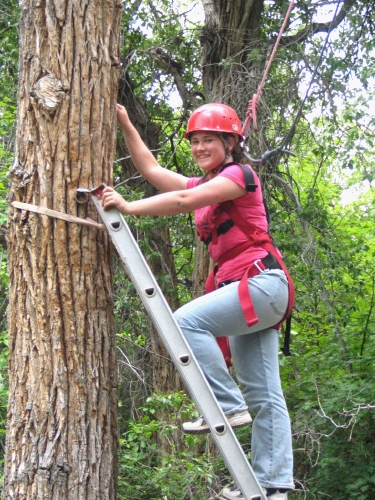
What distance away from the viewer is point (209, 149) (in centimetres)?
346

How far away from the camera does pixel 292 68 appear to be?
7.50m

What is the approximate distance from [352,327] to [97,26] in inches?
237

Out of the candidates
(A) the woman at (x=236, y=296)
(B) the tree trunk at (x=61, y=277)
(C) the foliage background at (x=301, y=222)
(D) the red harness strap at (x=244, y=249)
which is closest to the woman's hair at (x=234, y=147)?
(A) the woman at (x=236, y=296)

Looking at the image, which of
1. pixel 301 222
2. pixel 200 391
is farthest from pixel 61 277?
pixel 301 222

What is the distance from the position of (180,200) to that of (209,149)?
0.41 m

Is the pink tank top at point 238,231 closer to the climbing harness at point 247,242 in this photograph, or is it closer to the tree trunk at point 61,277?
the climbing harness at point 247,242

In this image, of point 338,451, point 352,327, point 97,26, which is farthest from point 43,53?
point 352,327

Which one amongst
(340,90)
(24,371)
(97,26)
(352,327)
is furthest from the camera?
(352,327)

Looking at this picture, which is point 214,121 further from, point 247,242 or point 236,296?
point 236,296

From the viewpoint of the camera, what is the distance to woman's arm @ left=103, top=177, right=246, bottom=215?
316 cm

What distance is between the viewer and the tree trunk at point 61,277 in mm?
3043

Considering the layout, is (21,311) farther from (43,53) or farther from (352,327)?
(352,327)

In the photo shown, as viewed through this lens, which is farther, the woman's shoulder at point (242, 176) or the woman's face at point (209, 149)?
the woman's face at point (209, 149)

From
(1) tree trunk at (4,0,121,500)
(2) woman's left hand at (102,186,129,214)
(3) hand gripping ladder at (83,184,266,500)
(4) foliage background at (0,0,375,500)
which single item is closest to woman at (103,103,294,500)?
(2) woman's left hand at (102,186,129,214)
